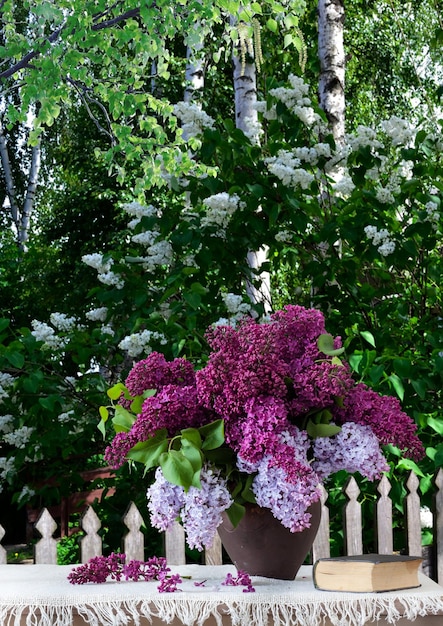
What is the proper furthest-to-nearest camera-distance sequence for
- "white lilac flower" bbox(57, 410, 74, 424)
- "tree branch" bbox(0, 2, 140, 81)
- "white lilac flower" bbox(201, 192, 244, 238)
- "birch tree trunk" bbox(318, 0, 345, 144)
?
"tree branch" bbox(0, 2, 140, 81) → "birch tree trunk" bbox(318, 0, 345, 144) → "white lilac flower" bbox(57, 410, 74, 424) → "white lilac flower" bbox(201, 192, 244, 238)

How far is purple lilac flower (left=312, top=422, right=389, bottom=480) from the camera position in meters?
1.73

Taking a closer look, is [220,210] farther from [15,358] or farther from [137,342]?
[15,358]

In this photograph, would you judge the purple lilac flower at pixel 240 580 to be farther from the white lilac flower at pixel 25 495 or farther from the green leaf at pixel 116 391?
the white lilac flower at pixel 25 495

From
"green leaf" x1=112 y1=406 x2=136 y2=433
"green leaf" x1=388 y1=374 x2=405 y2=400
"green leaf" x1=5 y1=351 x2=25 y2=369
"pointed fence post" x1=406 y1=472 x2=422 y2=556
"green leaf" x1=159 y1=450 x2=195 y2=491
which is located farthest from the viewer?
"green leaf" x1=5 y1=351 x2=25 y2=369

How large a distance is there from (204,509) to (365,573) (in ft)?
1.21

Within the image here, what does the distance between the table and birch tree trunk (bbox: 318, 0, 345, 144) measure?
326 cm

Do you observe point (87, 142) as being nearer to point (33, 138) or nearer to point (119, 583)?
point (33, 138)

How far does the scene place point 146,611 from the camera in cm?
168

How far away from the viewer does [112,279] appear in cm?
370

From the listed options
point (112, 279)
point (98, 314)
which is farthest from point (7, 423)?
point (112, 279)

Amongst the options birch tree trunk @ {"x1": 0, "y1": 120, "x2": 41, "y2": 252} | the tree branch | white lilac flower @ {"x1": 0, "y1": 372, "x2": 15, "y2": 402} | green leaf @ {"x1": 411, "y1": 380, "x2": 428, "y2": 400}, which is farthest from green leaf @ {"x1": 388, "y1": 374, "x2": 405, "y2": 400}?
birch tree trunk @ {"x1": 0, "y1": 120, "x2": 41, "y2": 252}

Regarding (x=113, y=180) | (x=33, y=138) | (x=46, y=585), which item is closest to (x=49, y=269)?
(x=113, y=180)

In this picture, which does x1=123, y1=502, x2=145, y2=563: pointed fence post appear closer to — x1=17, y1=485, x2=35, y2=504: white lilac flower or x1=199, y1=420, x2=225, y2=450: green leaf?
x1=199, y1=420, x2=225, y2=450: green leaf

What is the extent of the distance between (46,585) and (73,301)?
8.17 metres
